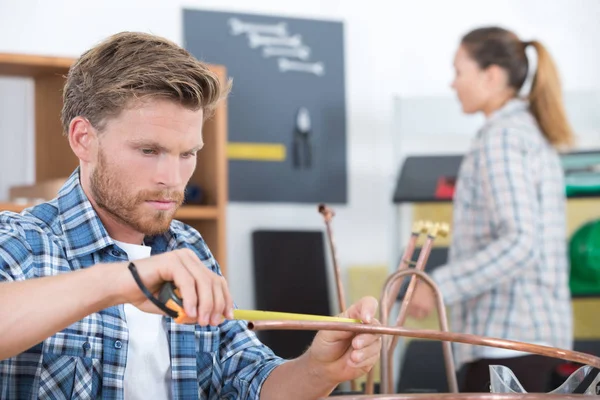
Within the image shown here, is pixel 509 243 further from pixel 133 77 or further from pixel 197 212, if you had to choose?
pixel 133 77

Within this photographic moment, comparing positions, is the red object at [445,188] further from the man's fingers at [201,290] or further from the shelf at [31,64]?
the man's fingers at [201,290]

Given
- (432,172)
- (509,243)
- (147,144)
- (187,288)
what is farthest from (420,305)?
(432,172)

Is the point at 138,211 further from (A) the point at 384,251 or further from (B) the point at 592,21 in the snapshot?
(B) the point at 592,21

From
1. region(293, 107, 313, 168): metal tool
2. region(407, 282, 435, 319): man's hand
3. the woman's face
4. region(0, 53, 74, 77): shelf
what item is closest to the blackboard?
region(293, 107, 313, 168): metal tool

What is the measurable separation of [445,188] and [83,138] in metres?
2.41

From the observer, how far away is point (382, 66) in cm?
399

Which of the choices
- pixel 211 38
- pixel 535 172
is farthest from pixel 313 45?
pixel 535 172

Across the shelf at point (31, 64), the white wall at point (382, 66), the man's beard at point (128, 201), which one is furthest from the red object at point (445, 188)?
the man's beard at point (128, 201)

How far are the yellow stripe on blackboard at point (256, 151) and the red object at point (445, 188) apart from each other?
2.06 ft

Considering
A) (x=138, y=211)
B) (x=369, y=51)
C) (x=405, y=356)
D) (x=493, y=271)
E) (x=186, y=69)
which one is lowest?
(x=405, y=356)

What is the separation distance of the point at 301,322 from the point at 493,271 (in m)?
1.48

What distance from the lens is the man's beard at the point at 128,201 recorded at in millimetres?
1387

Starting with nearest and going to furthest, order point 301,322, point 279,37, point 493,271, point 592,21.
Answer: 1. point 301,322
2. point 493,271
3. point 279,37
4. point 592,21

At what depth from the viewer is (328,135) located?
12.8 feet
